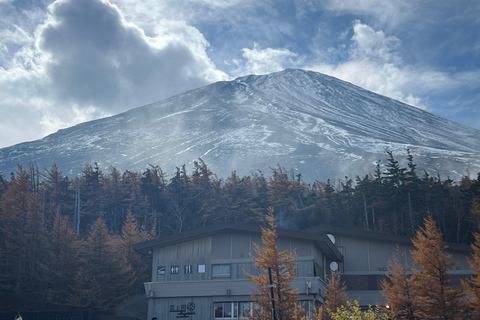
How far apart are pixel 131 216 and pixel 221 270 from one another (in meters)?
24.4

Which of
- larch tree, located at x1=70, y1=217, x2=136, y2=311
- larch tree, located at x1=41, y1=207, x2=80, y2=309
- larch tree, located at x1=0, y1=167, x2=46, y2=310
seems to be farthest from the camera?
larch tree, located at x1=0, y1=167, x2=46, y2=310

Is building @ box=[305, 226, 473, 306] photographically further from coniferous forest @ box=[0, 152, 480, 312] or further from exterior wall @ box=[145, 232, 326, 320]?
coniferous forest @ box=[0, 152, 480, 312]

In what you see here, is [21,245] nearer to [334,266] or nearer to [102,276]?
[102,276]

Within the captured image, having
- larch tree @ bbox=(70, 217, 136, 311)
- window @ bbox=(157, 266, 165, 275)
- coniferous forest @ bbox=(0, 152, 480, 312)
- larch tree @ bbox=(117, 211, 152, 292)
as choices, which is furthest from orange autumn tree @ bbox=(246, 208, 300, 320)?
larch tree @ bbox=(117, 211, 152, 292)

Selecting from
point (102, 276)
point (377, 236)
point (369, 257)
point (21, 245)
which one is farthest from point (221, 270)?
point (21, 245)

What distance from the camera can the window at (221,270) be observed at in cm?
3475

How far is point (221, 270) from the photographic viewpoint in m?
34.8

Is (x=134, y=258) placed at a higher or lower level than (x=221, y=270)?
higher

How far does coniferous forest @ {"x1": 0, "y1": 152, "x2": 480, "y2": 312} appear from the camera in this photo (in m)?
45.1

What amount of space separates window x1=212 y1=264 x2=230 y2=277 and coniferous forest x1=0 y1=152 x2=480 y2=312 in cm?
1278

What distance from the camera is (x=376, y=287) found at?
129ft

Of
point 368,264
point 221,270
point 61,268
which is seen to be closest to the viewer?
point 221,270

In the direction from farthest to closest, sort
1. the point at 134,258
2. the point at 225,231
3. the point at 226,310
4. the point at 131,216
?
the point at 131,216
the point at 134,258
the point at 225,231
the point at 226,310

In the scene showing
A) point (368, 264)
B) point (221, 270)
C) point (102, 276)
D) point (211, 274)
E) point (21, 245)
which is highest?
point (21, 245)
